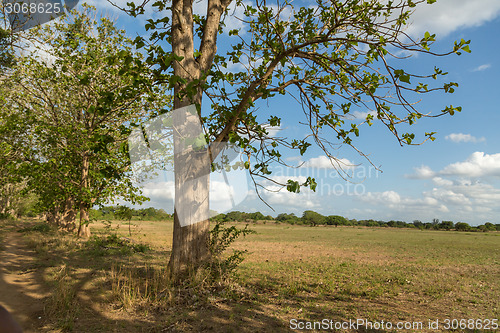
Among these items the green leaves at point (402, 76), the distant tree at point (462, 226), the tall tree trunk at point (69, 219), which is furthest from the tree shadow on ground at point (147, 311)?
the distant tree at point (462, 226)

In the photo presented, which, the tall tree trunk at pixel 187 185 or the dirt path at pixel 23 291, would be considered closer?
the dirt path at pixel 23 291

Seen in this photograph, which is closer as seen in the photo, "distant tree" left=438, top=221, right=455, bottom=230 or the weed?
the weed

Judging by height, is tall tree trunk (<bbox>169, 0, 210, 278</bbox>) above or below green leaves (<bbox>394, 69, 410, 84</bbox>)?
below

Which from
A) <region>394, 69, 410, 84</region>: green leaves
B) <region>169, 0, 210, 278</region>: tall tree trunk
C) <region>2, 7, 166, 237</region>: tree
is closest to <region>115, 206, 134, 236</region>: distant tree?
<region>2, 7, 166, 237</region>: tree

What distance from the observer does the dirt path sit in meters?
6.31

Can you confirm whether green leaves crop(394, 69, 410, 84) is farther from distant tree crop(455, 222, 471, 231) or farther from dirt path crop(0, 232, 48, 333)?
distant tree crop(455, 222, 471, 231)

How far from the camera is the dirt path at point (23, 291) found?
631 cm

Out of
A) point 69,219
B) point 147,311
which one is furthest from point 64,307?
point 69,219

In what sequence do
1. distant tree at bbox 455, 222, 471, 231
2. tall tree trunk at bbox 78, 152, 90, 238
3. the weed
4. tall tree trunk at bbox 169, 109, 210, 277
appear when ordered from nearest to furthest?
the weed < tall tree trunk at bbox 169, 109, 210, 277 < tall tree trunk at bbox 78, 152, 90, 238 < distant tree at bbox 455, 222, 471, 231

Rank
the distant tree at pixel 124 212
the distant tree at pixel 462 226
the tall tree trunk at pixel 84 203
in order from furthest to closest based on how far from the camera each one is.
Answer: the distant tree at pixel 462 226 → the tall tree trunk at pixel 84 203 → the distant tree at pixel 124 212

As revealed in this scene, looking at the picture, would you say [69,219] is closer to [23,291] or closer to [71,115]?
[71,115]

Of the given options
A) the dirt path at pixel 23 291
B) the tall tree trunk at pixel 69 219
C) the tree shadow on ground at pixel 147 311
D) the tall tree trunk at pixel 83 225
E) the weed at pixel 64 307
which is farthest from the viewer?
the tall tree trunk at pixel 69 219

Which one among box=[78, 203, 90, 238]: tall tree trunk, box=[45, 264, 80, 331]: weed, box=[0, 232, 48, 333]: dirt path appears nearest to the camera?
box=[45, 264, 80, 331]: weed

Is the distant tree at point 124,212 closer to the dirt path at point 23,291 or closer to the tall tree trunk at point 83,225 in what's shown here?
the tall tree trunk at point 83,225
